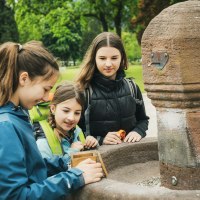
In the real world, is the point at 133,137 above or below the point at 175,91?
below

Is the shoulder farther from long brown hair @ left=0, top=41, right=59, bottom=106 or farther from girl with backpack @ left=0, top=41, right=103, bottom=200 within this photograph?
long brown hair @ left=0, top=41, right=59, bottom=106

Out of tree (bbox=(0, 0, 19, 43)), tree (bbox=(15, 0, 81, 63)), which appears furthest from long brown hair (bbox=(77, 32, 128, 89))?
tree (bbox=(0, 0, 19, 43))

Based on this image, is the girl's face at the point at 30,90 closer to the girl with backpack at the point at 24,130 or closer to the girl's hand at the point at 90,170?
the girl with backpack at the point at 24,130

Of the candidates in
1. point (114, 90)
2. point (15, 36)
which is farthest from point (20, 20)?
point (114, 90)

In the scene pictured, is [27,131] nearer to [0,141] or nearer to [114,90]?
[0,141]

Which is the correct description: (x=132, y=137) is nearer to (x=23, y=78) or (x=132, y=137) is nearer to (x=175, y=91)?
(x=175, y=91)

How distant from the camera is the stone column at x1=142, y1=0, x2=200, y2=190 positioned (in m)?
2.95

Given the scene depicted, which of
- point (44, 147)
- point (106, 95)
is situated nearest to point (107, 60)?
point (106, 95)

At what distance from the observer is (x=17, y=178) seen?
94.8 inches

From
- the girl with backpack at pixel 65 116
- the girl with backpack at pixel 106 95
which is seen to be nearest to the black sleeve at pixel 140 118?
the girl with backpack at pixel 106 95

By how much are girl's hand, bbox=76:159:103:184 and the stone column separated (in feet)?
1.91

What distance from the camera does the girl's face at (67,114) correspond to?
3.56 metres

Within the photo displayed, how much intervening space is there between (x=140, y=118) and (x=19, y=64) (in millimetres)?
2155

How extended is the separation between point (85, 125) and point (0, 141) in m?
1.88
